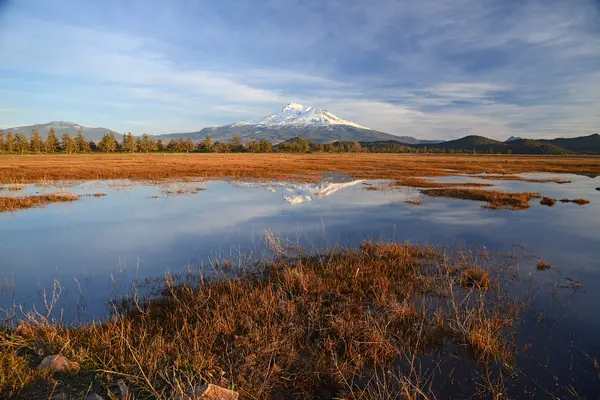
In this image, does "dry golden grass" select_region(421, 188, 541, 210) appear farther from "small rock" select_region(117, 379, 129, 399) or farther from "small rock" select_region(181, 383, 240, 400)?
"small rock" select_region(117, 379, 129, 399)

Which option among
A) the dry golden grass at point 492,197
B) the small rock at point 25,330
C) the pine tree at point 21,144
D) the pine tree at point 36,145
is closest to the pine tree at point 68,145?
the pine tree at point 36,145

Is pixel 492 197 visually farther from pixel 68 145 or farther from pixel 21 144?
pixel 21 144

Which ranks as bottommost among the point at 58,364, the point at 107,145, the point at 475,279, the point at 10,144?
the point at 475,279

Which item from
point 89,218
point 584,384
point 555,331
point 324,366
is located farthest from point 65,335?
point 89,218

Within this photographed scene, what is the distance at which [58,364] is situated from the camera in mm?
5594

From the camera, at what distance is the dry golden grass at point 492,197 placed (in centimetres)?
2703

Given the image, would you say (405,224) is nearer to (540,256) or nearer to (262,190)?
(540,256)

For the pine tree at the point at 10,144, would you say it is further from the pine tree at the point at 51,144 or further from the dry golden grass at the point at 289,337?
the dry golden grass at the point at 289,337

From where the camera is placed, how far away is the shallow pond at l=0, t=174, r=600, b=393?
9594mm

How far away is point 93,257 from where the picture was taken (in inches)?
539

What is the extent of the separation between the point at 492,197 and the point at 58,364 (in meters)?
32.9

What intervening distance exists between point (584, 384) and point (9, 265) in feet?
58.1

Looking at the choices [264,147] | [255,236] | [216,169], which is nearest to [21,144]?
[264,147]

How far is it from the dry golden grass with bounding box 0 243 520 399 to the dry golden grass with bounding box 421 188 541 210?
18.9 metres
